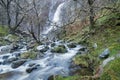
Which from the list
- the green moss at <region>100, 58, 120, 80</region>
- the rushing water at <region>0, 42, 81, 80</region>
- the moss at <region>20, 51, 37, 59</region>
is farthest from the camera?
the moss at <region>20, 51, 37, 59</region>

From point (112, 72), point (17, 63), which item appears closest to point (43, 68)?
point (17, 63)

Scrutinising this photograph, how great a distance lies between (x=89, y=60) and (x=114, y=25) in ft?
20.1

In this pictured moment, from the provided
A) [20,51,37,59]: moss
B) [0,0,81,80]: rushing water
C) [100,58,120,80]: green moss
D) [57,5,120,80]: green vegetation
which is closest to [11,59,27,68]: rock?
[0,0,81,80]: rushing water

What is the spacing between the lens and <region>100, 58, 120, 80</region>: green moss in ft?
24.9

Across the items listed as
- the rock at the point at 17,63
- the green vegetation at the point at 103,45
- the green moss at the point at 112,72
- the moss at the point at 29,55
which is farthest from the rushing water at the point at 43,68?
the green moss at the point at 112,72

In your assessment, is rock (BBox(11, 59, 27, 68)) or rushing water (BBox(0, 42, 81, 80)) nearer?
rushing water (BBox(0, 42, 81, 80))

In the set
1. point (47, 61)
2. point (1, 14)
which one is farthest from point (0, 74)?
point (1, 14)

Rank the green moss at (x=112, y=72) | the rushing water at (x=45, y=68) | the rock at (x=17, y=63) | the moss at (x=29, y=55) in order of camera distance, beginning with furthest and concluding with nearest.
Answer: the moss at (x=29, y=55) < the rock at (x=17, y=63) < the rushing water at (x=45, y=68) < the green moss at (x=112, y=72)

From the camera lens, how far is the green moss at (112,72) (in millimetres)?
7582

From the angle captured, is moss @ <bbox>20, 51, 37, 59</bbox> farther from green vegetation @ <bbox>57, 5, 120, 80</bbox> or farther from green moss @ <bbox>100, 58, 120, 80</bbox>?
green moss @ <bbox>100, 58, 120, 80</bbox>

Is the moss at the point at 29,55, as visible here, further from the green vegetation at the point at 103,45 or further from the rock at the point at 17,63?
the green vegetation at the point at 103,45

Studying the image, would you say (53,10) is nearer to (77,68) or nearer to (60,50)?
(60,50)

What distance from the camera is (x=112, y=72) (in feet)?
25.5

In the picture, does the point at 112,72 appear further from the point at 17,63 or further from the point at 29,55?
the point at 29,55
